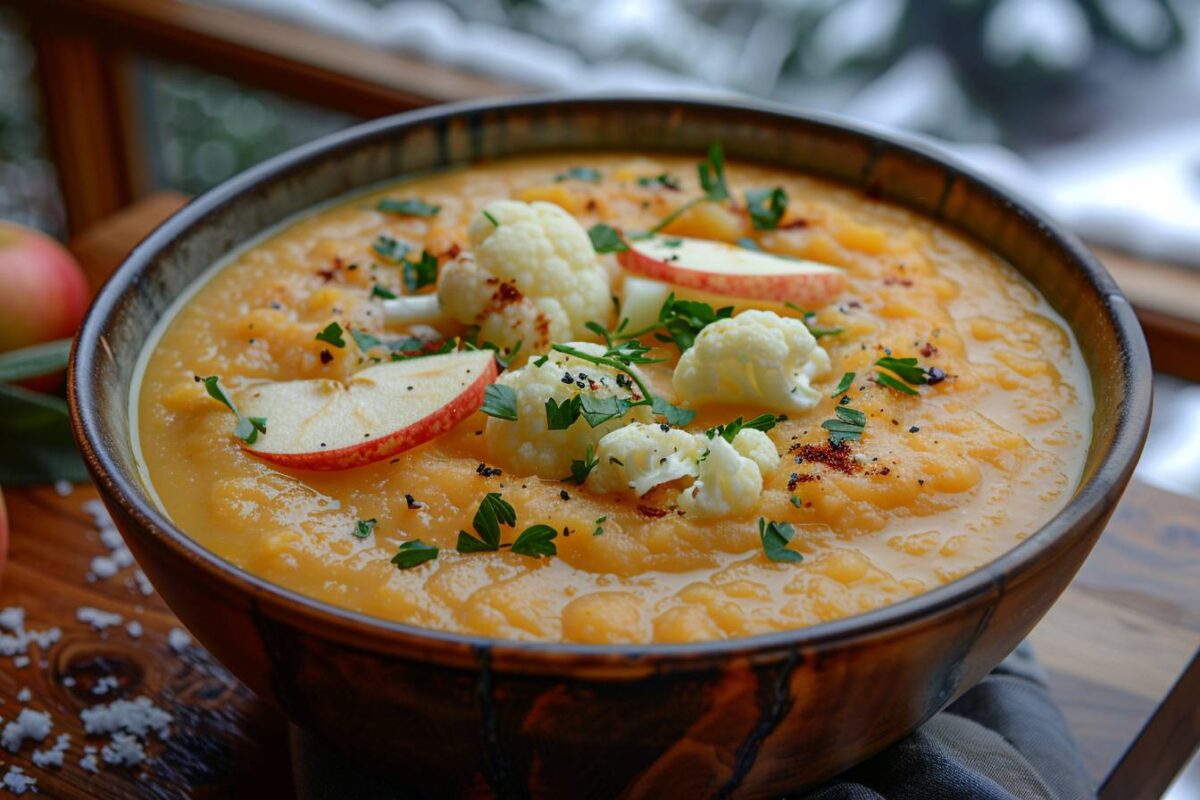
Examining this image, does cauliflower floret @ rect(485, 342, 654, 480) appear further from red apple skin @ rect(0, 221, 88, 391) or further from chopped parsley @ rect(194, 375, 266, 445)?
red apple skin @ rect(0, 221, 88, 391)

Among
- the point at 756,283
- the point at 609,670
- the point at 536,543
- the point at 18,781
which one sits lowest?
the point at 18,781

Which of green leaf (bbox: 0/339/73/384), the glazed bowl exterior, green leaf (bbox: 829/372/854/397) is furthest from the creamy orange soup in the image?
green leaf (bbox: 0/339/73/384)

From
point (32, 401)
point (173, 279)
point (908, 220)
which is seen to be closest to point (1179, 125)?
point (908, 220)

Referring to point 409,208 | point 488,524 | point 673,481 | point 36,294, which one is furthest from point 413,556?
point 36,294

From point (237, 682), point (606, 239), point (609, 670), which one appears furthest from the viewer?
point (606, 239)

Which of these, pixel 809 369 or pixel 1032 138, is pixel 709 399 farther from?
pixel 1032 138

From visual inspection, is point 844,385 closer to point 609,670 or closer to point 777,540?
point 777,540

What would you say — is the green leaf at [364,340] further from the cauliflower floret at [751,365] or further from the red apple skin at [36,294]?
the red apple skin at [36,294]
